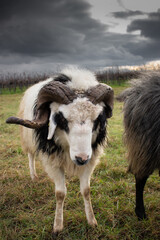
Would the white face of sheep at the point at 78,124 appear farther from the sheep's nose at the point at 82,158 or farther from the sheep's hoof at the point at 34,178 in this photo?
the sheep's hoof at the point at 34,178

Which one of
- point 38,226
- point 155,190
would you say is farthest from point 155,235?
point 38,226

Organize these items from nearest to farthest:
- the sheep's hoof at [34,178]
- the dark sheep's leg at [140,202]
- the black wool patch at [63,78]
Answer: the black wool patch at [63,78], the dark sheep's leg at [140,202], the sheep's hoof at [34,178]

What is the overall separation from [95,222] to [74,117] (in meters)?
→ 1.61

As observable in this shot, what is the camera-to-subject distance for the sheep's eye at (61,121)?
229 cm

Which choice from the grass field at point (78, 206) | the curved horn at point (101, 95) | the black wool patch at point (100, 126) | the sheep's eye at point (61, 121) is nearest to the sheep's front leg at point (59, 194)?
the grass field at point (78, 206)

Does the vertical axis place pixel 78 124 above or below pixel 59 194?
above

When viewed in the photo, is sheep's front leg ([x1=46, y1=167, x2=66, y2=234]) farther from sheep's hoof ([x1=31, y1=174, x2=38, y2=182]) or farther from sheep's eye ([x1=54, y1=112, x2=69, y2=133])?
sheep's hoof ([x1=31, y1=174, x2=38, y2=182])

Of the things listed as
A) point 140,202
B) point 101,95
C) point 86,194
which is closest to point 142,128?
point 101,95

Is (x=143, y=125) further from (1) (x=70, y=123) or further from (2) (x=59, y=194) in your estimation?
(2) (x=59, y=194)

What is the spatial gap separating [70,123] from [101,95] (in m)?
0.54

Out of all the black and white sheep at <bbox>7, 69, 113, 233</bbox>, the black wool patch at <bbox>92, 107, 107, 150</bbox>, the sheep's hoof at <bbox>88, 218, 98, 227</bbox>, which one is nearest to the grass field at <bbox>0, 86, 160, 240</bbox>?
the sheep's hoof at <bbox>88, 218, 98, 227</bbox>

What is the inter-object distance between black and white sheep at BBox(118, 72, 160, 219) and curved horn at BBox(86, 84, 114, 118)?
266mm

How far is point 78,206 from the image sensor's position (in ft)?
10.5

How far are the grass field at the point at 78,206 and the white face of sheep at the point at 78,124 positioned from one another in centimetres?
99
